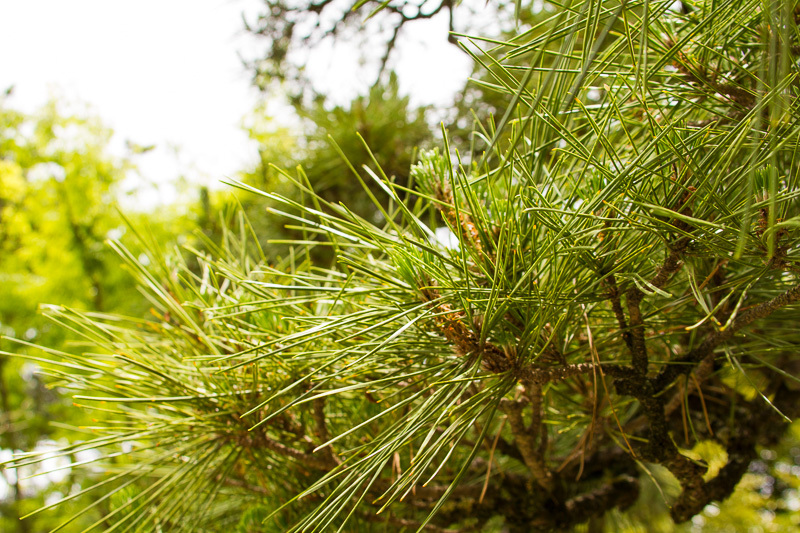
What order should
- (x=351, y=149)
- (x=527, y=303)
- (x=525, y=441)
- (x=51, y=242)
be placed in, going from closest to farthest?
(x=527, y=303) → (x=525, y=441) → (x=351, y=149) → (x=51, y=242)

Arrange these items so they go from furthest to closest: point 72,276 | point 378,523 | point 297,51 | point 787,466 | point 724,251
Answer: point 72,276
point 787,466
point 297,51
point 378,523
point 724,251

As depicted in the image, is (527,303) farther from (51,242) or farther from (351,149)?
(51,242)

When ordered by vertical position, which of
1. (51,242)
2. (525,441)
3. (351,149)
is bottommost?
(525,441)

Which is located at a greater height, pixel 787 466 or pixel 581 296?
pixel 581 296

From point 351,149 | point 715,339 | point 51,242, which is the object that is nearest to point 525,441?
point 715,339

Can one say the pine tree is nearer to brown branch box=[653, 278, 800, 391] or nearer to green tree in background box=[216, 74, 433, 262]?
brown branch box=[653, 278, 800, 391]

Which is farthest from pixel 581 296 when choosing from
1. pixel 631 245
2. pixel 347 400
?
pixel 347 400

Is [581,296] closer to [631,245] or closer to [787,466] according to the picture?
[631,245]

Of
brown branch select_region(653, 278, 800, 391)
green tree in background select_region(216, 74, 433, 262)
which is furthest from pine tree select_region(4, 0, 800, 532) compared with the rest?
green tree in background select_region(216, 74, 433, 262)

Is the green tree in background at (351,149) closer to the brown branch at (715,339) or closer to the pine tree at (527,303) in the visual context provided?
the pine tree at (527,303)
